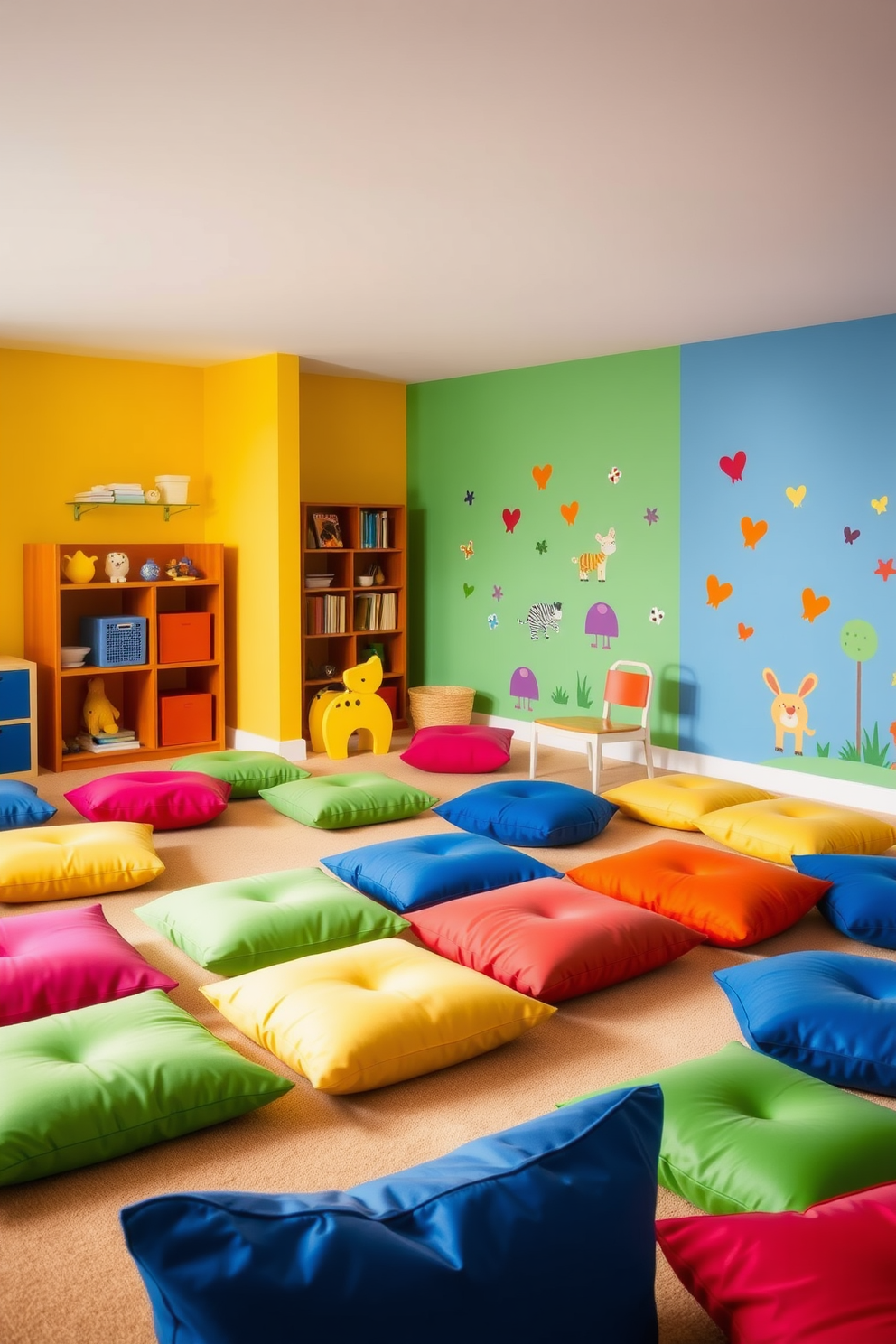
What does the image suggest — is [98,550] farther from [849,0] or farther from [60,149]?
[849,0]

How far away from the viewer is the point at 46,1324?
189 cm

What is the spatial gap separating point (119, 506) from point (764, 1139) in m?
5.66

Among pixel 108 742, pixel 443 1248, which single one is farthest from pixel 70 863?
pixel 443 1248

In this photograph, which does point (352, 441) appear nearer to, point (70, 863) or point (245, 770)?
point (245, 770)

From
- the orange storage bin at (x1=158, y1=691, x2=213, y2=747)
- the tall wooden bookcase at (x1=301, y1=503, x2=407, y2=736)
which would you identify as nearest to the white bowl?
the orange storage bin at (x1=158, y1=691, x2=213, y2=747)

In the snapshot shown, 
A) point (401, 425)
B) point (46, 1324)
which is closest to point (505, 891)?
point (46, 1324)

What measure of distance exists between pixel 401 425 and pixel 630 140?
4.87 m

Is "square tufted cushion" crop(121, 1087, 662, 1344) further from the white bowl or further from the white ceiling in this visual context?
the white bowl

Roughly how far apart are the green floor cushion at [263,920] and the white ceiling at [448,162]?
2154 mm

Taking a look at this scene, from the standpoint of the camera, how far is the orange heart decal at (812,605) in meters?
5.59

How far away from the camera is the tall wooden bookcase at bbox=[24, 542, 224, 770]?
6.28 m

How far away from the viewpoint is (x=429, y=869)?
381cm

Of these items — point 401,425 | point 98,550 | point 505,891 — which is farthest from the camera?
point 401,425

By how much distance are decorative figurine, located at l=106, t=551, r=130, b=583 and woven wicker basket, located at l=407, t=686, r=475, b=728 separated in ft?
6.43
